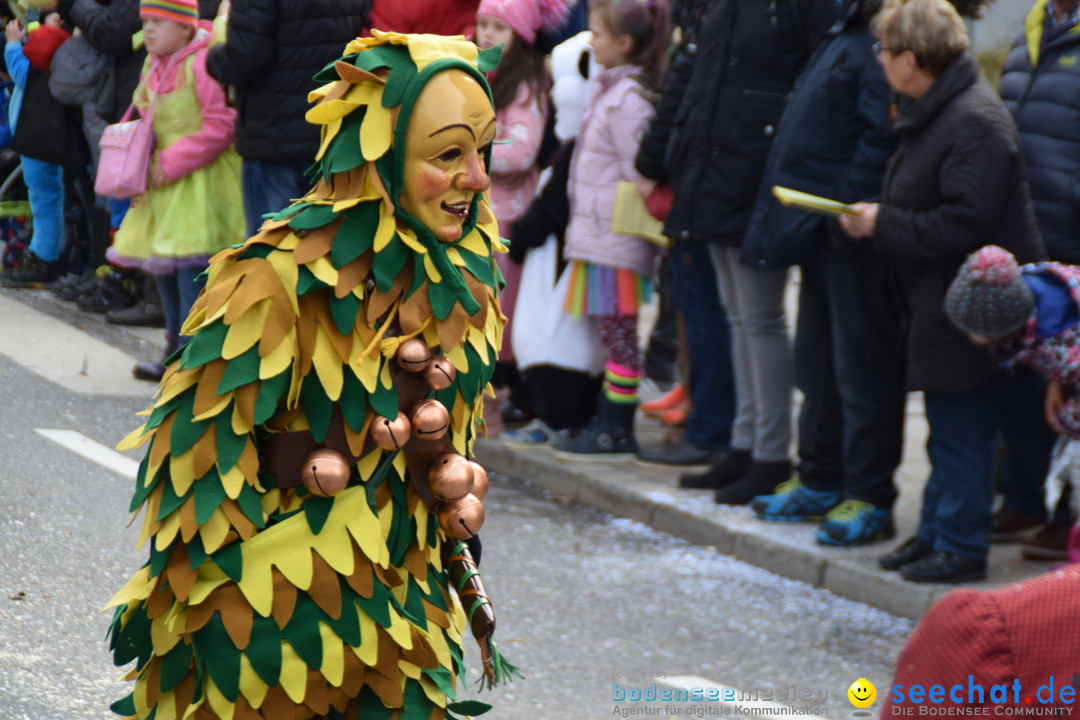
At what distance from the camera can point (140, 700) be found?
2572 mm

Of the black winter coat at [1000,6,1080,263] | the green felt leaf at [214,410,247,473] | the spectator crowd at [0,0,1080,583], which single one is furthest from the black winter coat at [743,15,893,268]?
the green felt leaf at [214,410,247,473]

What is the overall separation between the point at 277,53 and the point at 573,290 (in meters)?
1.73

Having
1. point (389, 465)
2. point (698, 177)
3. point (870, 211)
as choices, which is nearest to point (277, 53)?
point (698, 177)

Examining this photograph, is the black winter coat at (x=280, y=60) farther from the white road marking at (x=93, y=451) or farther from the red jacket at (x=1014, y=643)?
the red jacket at (x=1014, y=643)

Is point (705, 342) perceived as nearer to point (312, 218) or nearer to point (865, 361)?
point (865, 361)

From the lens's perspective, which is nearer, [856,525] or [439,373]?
[439,373]

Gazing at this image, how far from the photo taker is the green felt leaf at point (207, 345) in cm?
244

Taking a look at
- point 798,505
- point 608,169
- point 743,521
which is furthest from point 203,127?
point 798,505

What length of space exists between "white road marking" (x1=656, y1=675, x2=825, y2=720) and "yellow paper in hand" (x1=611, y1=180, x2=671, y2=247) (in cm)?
236

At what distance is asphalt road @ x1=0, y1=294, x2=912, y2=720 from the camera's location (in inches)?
160

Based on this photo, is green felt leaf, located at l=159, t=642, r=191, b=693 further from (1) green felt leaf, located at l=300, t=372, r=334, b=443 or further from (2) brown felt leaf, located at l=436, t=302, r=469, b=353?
(2) brown felt leaf, located at l=436, t=302, r=469, b=353

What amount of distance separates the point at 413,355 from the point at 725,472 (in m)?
3.54

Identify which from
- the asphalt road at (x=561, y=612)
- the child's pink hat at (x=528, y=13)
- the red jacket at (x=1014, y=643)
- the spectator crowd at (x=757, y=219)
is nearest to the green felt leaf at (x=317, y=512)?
the red jacket at (x=1014, y=643)

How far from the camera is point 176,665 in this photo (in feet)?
8.21
